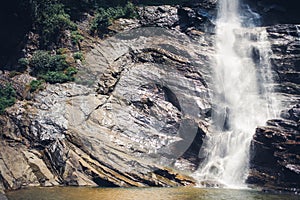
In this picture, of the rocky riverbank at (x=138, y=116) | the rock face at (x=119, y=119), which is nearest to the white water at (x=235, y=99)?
the rocky riverbank at (x=138, y=116)

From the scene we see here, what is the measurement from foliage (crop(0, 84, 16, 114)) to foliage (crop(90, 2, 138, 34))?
28.3 feet

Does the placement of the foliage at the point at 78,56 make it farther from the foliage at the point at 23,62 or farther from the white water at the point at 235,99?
the white water at the point at 235,99

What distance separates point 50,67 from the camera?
89.9 feet

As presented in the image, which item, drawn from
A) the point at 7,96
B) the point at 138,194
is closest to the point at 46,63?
the point at 7,96

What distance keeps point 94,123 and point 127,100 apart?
320 centimetres

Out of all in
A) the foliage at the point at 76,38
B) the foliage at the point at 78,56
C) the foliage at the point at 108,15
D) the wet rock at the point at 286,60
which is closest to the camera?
the wet rock at the point at 286,60

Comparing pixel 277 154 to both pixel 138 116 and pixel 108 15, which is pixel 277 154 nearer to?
pixel 138 116

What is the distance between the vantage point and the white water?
22.4 meters

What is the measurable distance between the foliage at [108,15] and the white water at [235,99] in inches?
287

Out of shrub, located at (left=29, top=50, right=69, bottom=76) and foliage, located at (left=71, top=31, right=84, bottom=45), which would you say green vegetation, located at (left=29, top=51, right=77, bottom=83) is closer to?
shrub, located at (left=29, top=50, right=69, bottom=76)

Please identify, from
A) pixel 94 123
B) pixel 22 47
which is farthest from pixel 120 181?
pixel 22 47

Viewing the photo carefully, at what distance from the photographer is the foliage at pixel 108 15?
1220 inches

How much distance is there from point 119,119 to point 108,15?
1151 centimetres

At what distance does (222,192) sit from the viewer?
18.8 m
